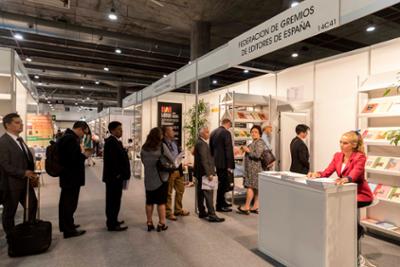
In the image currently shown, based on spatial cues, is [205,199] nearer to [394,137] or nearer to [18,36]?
[394,137]

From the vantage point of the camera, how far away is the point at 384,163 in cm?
350

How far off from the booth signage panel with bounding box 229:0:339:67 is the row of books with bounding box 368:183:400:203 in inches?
96.3

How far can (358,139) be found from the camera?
2.57 metres

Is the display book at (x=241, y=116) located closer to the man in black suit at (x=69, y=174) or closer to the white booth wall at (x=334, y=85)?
the white booth wall at (x=334, y=85)

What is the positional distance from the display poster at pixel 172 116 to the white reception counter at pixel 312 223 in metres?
5.64

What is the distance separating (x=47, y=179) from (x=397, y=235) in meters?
8.32

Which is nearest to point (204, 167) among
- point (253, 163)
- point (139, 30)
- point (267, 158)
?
point (253, 163)

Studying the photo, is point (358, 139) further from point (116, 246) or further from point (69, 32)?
point (69, 32)

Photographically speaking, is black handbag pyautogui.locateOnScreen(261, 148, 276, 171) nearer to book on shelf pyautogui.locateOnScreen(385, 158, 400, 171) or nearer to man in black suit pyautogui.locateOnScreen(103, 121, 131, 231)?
book on shelf pyautogui.locateOnScreen(385, 158, 400, 171)

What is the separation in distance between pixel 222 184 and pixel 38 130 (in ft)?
19.6

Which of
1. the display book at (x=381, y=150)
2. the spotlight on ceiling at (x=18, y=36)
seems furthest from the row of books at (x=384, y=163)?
the spotlight on ceiling at (x=18, y=36)

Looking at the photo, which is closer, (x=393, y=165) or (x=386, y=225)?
(x=393, y=165)

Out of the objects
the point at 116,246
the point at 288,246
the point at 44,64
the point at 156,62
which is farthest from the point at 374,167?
the point at 44,64

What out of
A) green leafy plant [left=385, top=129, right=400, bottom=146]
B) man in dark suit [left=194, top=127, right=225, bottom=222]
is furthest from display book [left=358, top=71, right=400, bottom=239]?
man in dark suit [left=194, top=127, right=225, bottom=222]
